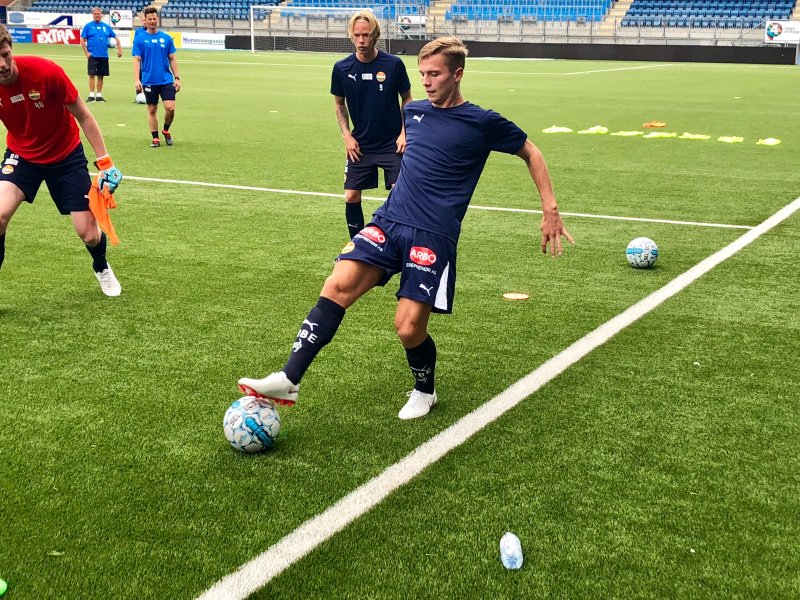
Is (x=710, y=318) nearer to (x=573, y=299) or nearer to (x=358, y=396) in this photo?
(x=573, y=299)

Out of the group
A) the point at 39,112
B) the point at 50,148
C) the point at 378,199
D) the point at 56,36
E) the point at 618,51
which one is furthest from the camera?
the point at 56,36

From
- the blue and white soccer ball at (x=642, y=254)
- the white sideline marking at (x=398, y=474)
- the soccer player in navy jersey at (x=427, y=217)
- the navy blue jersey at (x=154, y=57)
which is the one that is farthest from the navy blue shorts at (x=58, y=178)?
the navy blue jersey at (x=154, y=57)

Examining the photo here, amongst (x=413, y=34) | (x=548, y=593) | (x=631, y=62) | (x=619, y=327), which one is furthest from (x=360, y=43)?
(x=413, y=34)

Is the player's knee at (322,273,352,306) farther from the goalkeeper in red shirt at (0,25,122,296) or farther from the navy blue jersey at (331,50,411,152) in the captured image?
the navy blue jersey at (331,50,411,152)

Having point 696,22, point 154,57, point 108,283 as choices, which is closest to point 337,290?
point 108,283

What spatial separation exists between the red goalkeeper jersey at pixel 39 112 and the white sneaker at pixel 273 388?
306cm

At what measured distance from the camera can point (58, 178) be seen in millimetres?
6863

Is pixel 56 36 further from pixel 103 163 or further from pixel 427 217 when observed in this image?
pixel 427 217

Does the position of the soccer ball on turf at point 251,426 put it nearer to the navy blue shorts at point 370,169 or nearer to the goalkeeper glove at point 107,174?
the goalkeeper glove at point 107,174

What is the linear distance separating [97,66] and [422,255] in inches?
792

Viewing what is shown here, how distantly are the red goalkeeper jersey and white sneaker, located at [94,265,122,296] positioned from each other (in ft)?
2.91

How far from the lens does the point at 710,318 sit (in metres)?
6.59

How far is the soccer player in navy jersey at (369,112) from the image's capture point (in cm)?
834

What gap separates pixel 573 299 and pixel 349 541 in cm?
385
